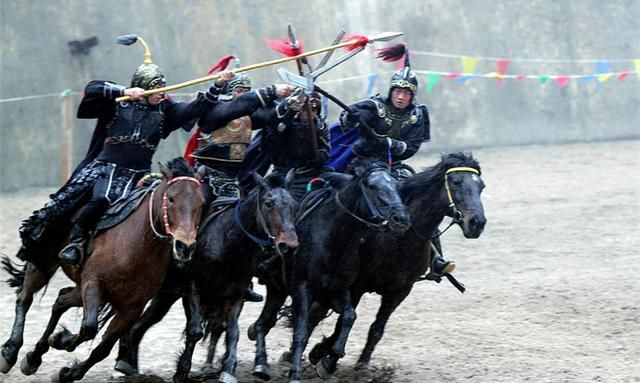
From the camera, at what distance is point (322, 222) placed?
746cm

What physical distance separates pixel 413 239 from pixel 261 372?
1364mm

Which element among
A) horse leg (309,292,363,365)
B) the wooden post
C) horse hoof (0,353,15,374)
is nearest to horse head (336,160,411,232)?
horse leg (309,292,363,365)

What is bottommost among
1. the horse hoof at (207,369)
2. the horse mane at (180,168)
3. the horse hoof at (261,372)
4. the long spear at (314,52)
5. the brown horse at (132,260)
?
the horse hoof at (207,369)

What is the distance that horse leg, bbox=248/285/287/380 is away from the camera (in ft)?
24.3

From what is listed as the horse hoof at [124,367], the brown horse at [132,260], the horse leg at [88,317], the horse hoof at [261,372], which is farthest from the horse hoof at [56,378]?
the horse hoof at [261,372]

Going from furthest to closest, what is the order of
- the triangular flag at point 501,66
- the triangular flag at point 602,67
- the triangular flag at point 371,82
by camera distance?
the triangular flag at point 602,67 → the triangular flag at point 501,66 → the triangular flag at point 371,82

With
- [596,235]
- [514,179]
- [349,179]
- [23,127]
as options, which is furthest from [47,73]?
[349,179]

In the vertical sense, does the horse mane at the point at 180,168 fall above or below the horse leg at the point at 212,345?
above

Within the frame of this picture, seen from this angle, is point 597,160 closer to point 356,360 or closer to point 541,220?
point 541,220

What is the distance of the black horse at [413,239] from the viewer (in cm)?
755

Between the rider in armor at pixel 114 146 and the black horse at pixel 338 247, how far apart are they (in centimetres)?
111

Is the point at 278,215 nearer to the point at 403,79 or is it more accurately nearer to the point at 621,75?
the point at 403,79

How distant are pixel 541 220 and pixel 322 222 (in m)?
6.31

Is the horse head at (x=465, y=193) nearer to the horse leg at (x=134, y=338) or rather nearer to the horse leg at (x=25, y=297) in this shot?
the horse leg at (x=134, y=338)
